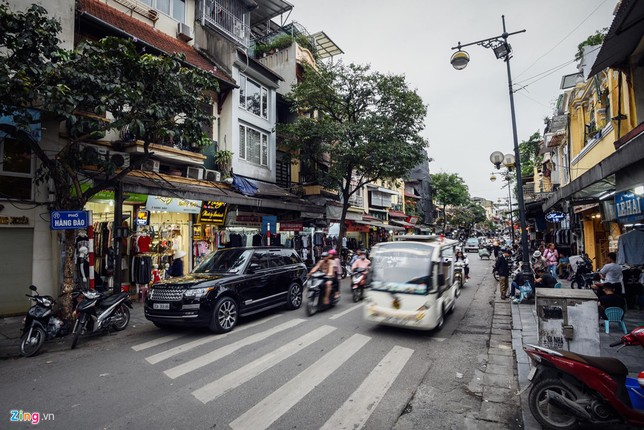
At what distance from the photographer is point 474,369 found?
5.66 metres

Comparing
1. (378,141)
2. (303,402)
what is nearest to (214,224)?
(378,141)

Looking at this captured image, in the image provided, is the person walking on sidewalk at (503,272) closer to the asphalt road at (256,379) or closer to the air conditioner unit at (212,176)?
the asphalt road at (256,379)

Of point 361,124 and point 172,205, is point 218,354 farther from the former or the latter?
point 361,124

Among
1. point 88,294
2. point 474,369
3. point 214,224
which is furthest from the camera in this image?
point 214,224

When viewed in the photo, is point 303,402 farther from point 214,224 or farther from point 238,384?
point 214,224

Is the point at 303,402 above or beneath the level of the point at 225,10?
beneath

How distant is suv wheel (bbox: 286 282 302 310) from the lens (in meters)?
10.0

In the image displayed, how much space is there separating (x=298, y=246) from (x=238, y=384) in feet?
45.1

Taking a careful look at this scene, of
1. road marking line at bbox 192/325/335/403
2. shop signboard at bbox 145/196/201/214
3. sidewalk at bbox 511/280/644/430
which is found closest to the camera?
sidewalk at bbox 511/280/644/430

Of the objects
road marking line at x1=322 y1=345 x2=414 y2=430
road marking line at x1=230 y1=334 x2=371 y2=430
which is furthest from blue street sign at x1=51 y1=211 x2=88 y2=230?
road marking line at x1=322 y1=345 x2=414 y2=430

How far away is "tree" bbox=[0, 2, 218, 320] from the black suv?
275cm

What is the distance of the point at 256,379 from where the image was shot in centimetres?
516

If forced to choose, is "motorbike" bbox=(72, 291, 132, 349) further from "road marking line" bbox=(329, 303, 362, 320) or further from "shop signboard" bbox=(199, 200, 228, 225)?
"shop signboard" bbox=(199, 200, 228, 225)

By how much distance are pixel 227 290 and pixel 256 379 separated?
3.08 metres
